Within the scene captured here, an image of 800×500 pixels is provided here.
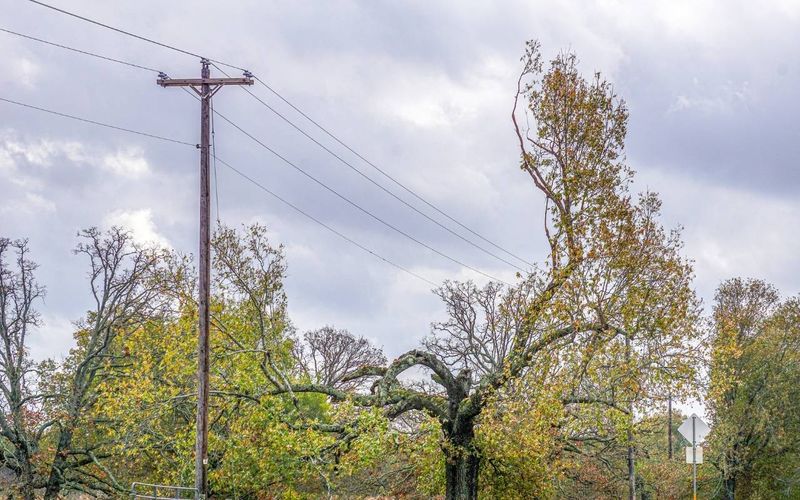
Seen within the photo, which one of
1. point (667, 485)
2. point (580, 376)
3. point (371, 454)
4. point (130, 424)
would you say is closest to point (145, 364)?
point (130, 424)

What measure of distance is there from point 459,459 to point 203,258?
9.37 m

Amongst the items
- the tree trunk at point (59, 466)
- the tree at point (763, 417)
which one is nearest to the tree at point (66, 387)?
the tree trunk at point (59, 466)

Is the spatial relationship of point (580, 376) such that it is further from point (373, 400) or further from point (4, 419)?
point (4, 419)

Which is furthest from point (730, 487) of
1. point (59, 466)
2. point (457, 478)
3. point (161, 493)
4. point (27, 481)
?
point (27, 481)

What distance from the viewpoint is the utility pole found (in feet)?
57.8

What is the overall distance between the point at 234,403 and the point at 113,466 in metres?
8.06

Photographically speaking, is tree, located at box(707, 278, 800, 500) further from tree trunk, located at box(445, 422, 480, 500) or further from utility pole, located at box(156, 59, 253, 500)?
utility pole, located at box(156, 59, 253, 500)

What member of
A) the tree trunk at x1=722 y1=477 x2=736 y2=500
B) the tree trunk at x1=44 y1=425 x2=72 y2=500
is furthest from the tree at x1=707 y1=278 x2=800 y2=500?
the tree trunk at x1=44 y1=425 x2=72 y2=500

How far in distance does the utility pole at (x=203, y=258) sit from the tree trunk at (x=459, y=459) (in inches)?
277

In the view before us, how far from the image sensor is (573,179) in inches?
719

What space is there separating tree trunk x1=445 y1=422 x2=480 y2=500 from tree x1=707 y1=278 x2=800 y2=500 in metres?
16.4

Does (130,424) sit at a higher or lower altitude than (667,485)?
higher

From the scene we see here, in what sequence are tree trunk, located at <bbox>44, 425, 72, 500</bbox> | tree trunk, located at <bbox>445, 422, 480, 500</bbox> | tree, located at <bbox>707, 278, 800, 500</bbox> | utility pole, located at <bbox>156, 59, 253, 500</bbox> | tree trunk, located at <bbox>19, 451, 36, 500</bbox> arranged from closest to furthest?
utility pole, located at <bbox>156, 59, 253, 500</bbox>, tree trunk, located at <bbox>445, 422, 480, 500</bbox>, tree trunk, located at <bbox>19, 451, 36, 500</bbox>, tree trunk, located at <bbox>44, 425, 72, 500</bbox>, tree, located at <bbox>707, 278, 800, 500</bbox>

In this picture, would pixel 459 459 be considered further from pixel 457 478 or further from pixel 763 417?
pixel 763 417
